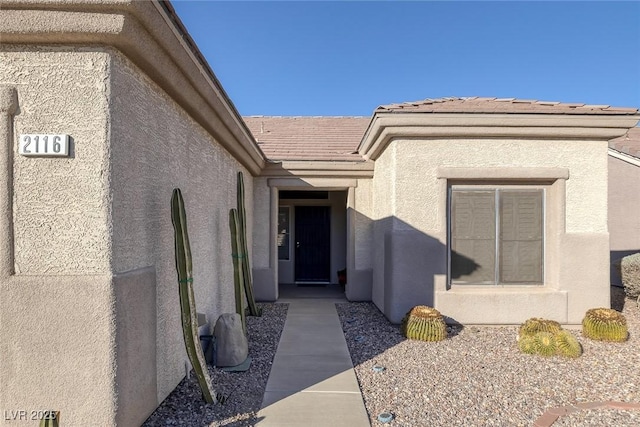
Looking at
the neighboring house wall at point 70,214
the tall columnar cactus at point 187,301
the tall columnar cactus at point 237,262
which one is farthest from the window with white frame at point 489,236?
the neighboring house wall at point 70,214

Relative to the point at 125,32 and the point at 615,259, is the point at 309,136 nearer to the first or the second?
the point at 125,32

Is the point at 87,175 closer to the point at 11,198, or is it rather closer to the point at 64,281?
the point at 11,198

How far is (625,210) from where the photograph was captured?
12266 mm

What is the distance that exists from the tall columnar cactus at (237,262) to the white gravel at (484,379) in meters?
2.09

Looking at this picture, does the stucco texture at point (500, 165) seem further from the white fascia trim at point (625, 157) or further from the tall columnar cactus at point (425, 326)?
the white fascia trim at point (625, 157)

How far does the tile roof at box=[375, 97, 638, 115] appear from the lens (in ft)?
24.3

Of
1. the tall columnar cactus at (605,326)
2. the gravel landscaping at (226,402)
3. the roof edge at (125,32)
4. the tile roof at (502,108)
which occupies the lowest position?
the gravel landscaping at (226,402)

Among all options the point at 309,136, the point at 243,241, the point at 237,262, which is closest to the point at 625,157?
the point at 309,136

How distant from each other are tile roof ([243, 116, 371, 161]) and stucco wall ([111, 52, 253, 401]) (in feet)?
14.5

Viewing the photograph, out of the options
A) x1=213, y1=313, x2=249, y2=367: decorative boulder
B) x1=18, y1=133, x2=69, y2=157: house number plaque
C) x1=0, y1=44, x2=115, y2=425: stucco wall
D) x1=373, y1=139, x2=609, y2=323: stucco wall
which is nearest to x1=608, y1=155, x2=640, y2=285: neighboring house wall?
x1=373, y1=139, x2=609, y2=323: stucco wall

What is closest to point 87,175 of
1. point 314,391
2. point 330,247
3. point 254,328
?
point 314,391

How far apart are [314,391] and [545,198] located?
20.4 feet

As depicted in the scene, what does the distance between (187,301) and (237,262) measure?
2.77 meters

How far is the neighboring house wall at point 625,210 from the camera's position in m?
12.1
